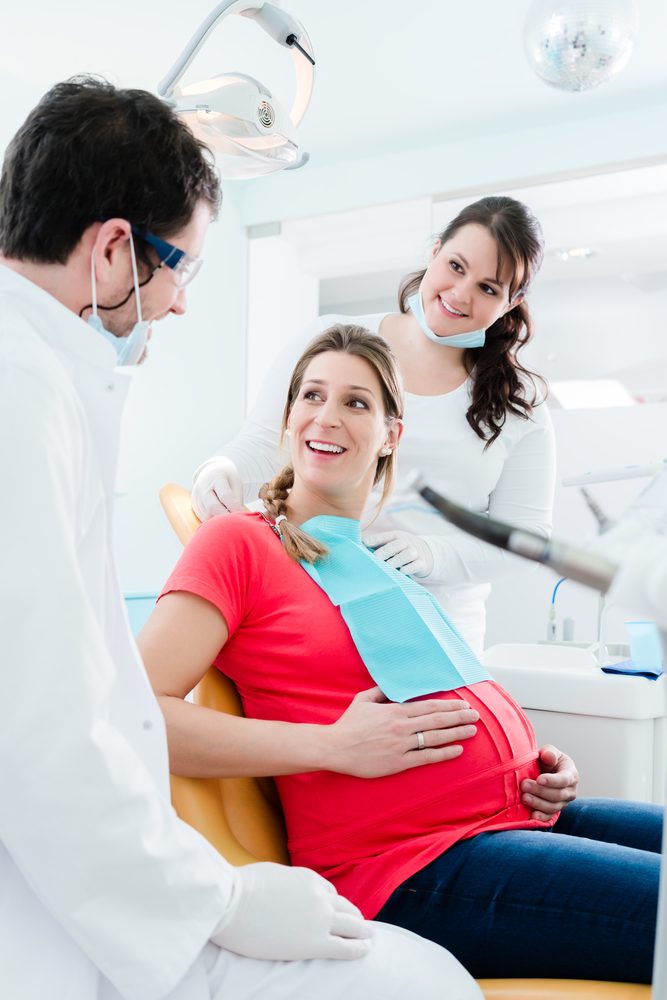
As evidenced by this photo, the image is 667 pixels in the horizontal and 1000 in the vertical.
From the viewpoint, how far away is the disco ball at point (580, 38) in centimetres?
171

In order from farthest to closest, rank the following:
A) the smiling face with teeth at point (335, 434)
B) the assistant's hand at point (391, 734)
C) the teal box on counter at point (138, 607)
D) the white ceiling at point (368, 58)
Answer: the teal box on counter at point (138, 607) → the white ceiling at point (368, 58) → the smiling face with teeth at point (335, 434) → the assistant's hand at point (391, 734)

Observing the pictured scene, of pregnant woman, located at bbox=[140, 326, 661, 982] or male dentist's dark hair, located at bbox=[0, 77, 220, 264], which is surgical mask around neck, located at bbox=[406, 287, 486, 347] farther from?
male dentist's dark hair, located at bbox=[0, 77, 220, 264]

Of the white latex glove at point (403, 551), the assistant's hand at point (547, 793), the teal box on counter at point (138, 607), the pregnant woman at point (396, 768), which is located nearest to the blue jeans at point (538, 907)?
the pregnant woman at point (396, 768)

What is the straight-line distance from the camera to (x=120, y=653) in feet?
2.80

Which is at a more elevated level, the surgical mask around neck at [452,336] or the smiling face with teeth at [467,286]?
the smiling face with teeth at [467,286]

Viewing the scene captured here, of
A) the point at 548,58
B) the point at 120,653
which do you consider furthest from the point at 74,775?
the point at 548,58

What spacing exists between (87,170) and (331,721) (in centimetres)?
71

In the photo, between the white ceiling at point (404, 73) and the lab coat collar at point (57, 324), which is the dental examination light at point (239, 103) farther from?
the white ceiling at point (404, 73)

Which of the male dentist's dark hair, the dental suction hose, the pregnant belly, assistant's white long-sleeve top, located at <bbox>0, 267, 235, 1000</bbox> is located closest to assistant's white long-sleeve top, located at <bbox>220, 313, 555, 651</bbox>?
the pregnant belly

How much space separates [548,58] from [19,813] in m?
1.70

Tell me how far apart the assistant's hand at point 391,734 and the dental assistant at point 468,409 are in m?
0.48

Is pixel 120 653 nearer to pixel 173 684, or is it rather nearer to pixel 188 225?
pixel 173 684

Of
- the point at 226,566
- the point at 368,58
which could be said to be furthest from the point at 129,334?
the point at 368,58

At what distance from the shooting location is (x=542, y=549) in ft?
1.79
